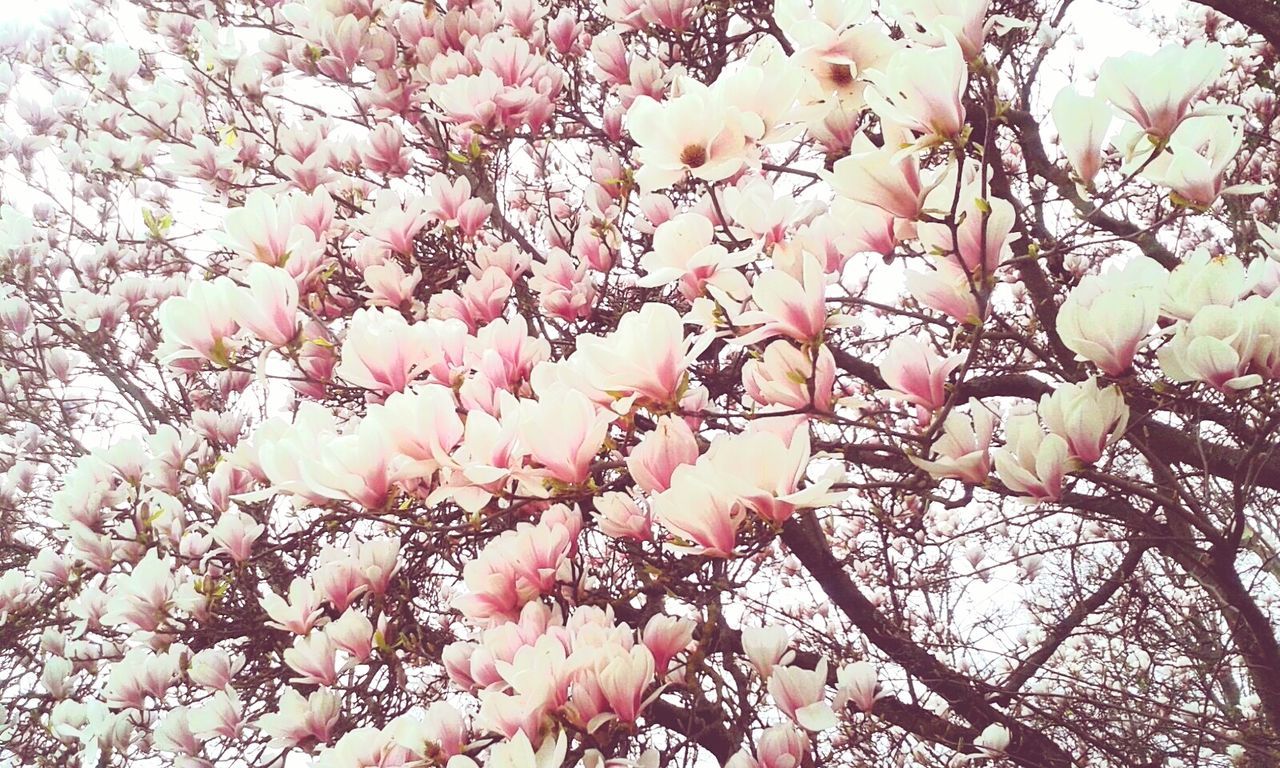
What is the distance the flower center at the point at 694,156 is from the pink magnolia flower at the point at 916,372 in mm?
388

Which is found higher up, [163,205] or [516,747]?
[163,205]

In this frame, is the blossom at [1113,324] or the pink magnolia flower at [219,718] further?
the pink magnolia flower at [219,718]

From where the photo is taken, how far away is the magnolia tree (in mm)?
990

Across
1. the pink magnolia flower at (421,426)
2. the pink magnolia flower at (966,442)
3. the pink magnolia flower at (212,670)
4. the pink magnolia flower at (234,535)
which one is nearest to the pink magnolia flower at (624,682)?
the pink magnolia flower at (421,426)

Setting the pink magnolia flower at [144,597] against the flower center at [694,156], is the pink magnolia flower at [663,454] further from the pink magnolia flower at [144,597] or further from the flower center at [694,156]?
the pink magnolia flower at [144,597]

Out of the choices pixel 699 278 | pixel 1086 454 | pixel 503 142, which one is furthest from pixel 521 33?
pixel 1086 454

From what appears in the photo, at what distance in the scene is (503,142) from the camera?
225cm

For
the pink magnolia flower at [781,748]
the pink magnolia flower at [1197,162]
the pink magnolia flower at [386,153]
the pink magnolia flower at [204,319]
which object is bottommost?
the pink magnolia flower at [781,748]

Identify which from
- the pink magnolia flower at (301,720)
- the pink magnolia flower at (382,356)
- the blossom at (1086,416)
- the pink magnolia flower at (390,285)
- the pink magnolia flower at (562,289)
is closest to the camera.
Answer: the blossom at (1086,416)

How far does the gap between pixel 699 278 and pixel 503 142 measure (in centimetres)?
132

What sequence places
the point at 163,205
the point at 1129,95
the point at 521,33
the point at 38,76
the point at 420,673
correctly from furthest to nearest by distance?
the point at 38,76 < the point at 163,205 < the point at 420,673 < the point at 521,33 < the point at 1129,95

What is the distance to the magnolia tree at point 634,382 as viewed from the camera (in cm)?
99

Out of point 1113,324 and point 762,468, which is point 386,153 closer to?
point 762,468

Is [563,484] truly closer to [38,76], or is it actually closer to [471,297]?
[471,297]
